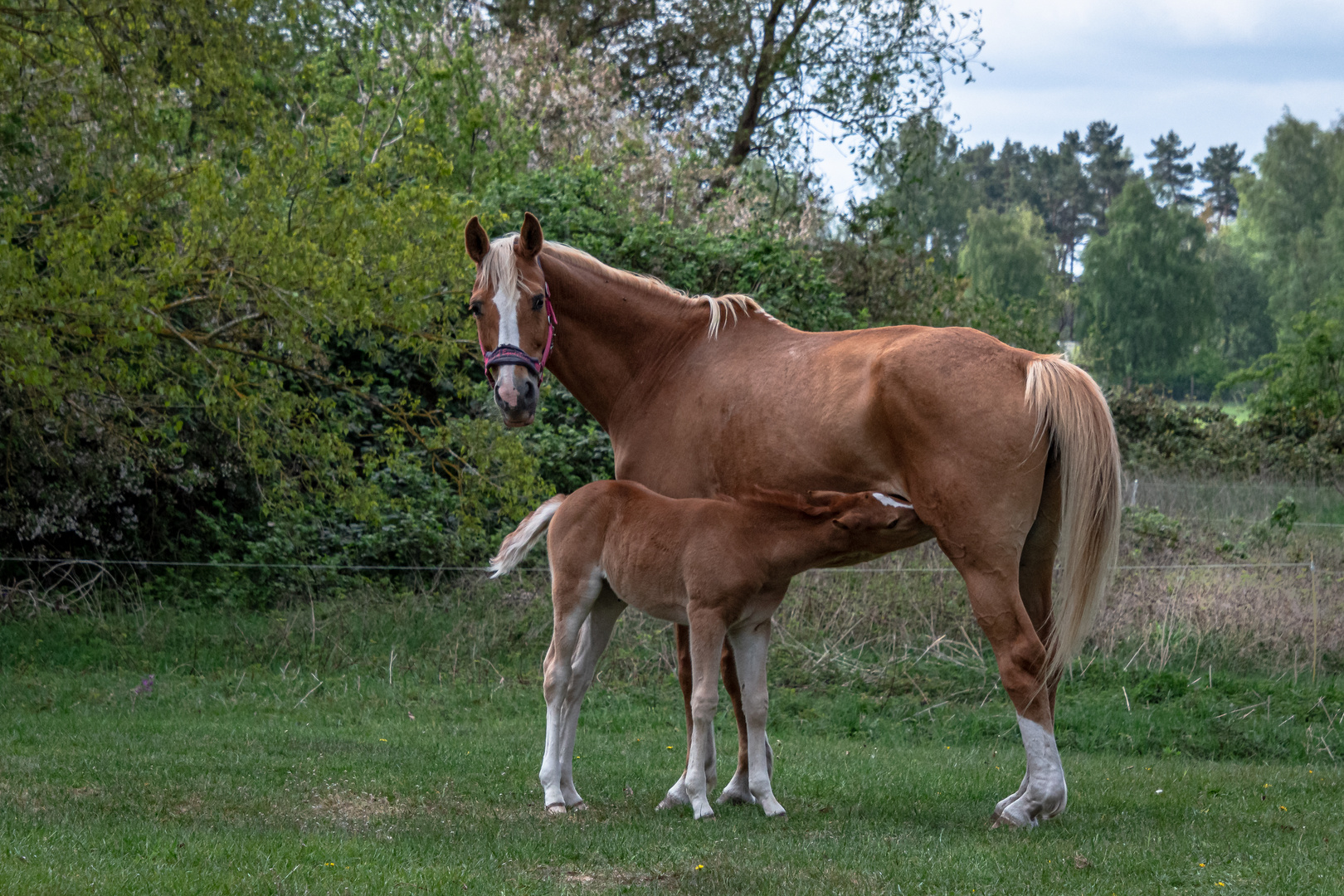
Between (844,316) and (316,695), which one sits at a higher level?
(844,316)

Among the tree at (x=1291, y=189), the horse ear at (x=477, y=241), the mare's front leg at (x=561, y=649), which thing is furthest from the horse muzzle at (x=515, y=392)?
the tree at (x=1291, y=189)

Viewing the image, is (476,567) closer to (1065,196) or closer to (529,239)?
(529,239)

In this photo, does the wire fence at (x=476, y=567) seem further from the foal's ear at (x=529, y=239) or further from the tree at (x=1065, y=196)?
the tree at (x=1065, y=196)

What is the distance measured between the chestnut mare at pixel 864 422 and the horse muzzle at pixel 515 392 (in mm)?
10

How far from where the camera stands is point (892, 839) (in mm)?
5352

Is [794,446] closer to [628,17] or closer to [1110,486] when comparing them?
[1110,486]

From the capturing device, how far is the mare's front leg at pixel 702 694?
5.79 meters

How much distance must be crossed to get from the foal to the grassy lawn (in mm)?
366

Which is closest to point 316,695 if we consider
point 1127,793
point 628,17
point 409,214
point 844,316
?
point 409,214

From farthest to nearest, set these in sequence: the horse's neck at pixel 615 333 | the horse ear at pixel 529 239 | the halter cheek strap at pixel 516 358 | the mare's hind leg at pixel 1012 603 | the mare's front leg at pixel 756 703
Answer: the horse's neck at pixel 615 333
the horse ear at pixel 529 239
the halter cheek strap at pixel 516 358
the mare's front leg at pixel 756 703
the mare's hind leg at pixel 1012 603

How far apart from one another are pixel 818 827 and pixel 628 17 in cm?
2075

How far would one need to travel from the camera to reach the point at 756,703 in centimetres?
593

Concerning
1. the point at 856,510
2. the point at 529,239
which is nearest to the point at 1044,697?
the point at 856,510

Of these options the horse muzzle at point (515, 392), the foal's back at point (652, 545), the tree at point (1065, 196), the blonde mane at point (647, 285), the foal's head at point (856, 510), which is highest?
the tree at point (1065, 196)
